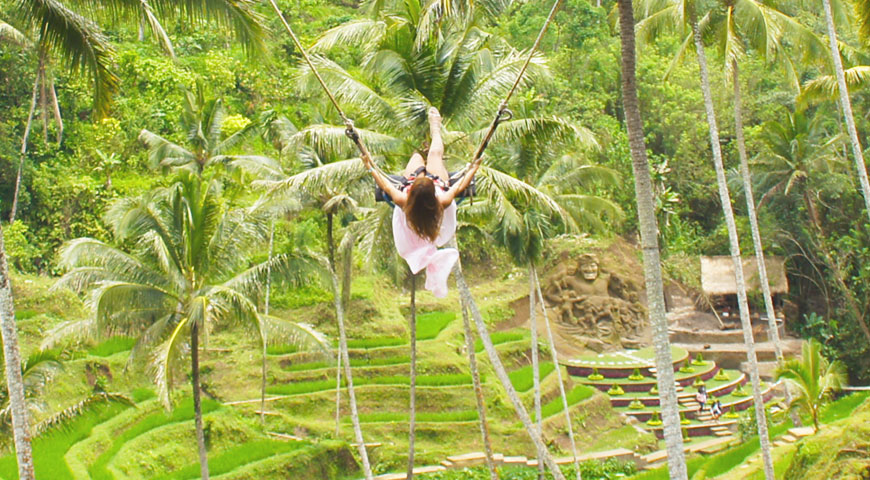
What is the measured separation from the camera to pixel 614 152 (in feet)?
84.4

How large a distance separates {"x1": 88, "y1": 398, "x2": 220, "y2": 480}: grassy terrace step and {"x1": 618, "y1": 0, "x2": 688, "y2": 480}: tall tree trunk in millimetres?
8226

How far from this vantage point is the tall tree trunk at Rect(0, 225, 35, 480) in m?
6.73

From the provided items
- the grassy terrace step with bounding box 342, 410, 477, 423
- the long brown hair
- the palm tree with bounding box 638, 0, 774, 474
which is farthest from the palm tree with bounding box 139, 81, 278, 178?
the long brown hair

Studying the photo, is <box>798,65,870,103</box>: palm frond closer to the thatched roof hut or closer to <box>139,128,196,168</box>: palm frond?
the thatched roof hut

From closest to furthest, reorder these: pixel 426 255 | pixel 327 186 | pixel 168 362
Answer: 1. pixel 426 255
2. pixel 168 362
3. pixel 327 186

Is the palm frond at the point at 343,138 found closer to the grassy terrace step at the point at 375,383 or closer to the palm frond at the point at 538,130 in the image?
the palm frond at the point at 538,130

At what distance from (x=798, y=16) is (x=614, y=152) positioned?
9097mm

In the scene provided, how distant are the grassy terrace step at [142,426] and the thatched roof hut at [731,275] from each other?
16.8 meters

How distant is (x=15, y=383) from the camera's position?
22.2 feet

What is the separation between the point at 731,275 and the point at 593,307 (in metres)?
5.48

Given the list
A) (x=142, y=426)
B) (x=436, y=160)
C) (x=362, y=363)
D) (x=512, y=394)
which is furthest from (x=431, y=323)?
(x=436, y=160)

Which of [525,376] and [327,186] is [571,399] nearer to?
[525,376]

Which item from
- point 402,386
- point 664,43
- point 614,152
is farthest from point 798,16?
point 402,386

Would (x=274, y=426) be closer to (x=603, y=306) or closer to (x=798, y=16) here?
(x=603, y=306)
